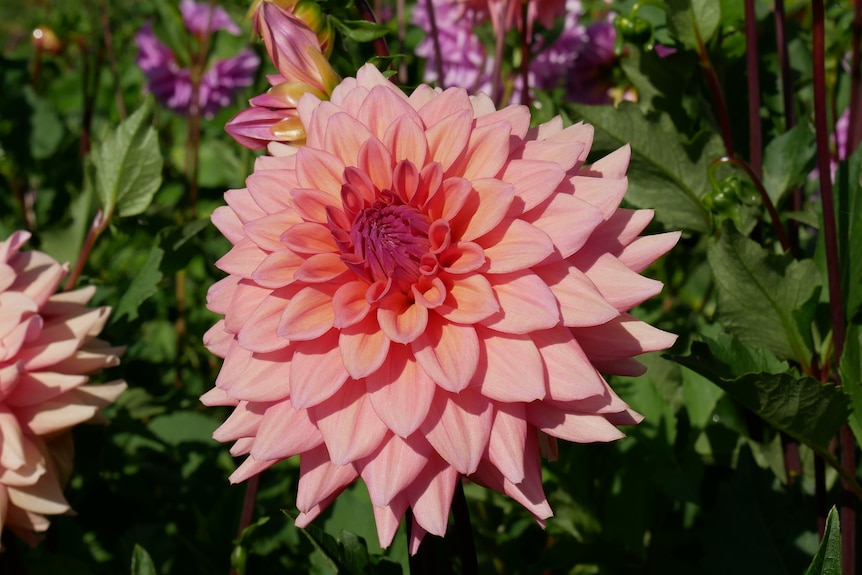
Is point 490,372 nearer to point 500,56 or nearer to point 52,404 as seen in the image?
point 52,404

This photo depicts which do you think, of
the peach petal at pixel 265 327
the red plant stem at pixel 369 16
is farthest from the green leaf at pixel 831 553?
the red plant stem at pixel 369 16

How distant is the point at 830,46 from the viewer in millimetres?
1568

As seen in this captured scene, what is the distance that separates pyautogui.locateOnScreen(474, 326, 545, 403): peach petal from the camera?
653mm

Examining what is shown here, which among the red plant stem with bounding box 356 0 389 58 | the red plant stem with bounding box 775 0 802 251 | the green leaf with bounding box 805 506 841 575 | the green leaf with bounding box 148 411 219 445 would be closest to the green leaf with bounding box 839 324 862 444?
the green leaf with bounding box 805 506 841 575

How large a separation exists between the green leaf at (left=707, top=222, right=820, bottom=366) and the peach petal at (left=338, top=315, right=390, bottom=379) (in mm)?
449

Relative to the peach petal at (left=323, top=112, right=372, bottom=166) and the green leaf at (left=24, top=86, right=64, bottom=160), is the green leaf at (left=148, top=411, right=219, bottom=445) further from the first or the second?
the peach petal at (left=323, top=112, right=372, bottom=166)

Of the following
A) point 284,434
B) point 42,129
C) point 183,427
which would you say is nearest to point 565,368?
point 284,434

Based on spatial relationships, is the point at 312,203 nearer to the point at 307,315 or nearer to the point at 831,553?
the point at 307,315

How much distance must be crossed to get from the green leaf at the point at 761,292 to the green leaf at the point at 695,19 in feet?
1.16

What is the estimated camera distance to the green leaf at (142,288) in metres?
1.22

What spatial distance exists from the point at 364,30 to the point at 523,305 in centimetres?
43

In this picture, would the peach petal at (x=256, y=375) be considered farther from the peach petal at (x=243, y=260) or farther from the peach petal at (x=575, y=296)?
the peach petal at (x=575, y=296)

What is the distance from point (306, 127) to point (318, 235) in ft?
0.50

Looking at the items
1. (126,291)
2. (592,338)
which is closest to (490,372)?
(592,338)
